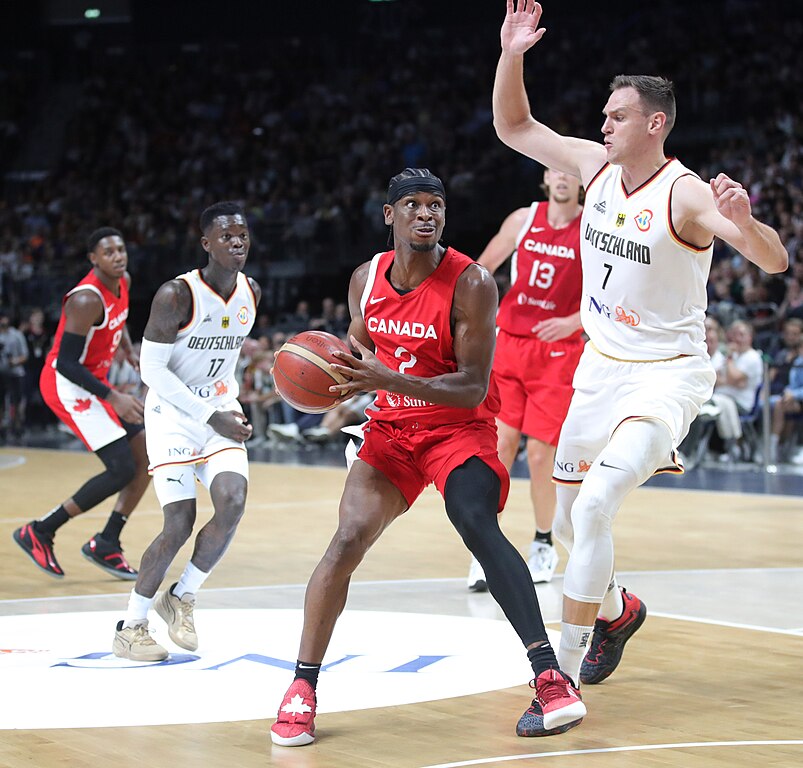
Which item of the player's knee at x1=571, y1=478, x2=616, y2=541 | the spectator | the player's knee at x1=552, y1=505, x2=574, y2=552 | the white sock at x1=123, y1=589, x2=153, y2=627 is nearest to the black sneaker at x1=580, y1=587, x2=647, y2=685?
the player's knee at x1=552, y1=505, x2=574, y2=552

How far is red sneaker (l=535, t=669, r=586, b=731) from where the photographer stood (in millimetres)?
4078

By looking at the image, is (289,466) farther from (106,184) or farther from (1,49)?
(1,49)

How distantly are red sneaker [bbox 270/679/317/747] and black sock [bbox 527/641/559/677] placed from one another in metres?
0.71

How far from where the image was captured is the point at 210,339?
5.90 meters

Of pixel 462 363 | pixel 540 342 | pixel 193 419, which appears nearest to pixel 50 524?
pixel 193 419

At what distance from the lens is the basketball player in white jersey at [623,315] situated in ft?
14.4

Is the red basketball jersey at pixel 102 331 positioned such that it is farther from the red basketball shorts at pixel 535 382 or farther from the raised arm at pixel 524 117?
the raised arm at pixel 524 117

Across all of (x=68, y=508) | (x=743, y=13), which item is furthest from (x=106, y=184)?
(x=68, y=508)

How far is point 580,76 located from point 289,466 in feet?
34.2

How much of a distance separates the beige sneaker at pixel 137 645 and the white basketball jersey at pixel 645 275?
2.12 metres

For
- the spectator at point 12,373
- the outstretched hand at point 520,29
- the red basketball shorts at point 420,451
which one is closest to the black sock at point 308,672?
the red basketball shorts at point 420,451

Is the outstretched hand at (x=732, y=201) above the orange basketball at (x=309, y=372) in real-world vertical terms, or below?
above

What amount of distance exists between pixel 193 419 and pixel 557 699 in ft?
7.65

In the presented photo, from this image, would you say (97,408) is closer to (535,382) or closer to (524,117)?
(535,382)
